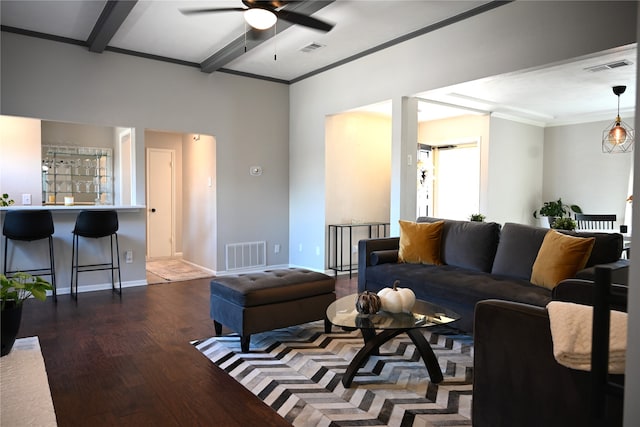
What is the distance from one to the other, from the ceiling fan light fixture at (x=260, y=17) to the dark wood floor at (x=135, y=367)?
2.59 m

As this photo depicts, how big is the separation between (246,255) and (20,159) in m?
3.60

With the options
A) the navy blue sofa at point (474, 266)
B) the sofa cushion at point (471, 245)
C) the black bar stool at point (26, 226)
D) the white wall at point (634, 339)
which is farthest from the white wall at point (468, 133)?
the white wall at point (634, 339)

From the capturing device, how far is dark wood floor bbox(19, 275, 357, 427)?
2.24 meters

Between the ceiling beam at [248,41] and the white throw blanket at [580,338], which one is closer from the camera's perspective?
the white throw blanket at [580,338]

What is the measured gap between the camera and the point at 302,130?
6.50m

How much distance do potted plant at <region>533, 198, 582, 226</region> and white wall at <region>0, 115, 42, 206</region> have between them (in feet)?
28.6

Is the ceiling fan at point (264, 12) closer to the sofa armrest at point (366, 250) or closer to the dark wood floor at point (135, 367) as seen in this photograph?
the sofa armrest at point (366, 250)

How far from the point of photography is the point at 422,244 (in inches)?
165

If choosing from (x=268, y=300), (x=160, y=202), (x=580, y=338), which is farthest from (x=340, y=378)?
(x=160, y=202)

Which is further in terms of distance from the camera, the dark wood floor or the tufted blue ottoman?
the tufted blue ottoman

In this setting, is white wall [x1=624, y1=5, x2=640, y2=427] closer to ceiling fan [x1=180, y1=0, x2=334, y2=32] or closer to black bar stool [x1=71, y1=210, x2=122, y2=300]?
ceiling fan [x1=180, y1=0, x2=334, y2=32]

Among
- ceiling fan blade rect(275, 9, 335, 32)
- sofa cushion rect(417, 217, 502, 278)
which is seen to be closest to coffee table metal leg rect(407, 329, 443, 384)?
sofa cushion rect(417, 217, 502, 278)

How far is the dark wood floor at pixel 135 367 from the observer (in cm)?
224

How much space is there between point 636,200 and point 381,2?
349cm
